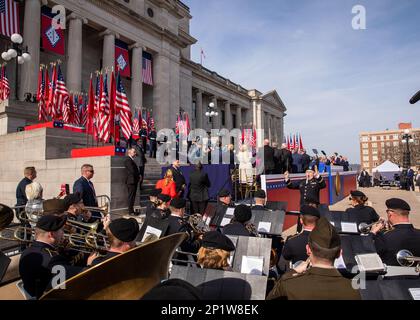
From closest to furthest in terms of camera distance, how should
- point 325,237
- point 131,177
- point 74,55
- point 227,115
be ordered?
point 325,237 → point 131,177 → point 74,55 → point 227,115

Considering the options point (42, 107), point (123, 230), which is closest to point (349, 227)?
point (123, 230)

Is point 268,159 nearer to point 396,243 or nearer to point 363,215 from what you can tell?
point 363,215

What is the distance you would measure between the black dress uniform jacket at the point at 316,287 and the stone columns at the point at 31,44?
867 inches

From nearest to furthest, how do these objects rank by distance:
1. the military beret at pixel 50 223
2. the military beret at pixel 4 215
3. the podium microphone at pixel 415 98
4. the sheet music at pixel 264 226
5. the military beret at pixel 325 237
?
the military beret at pixel 325 237, the military beret at pixel 4 215, the military beret at pixel 50 223, the podium microphone at pixel 415 98, the sheet music at pixel 264 226

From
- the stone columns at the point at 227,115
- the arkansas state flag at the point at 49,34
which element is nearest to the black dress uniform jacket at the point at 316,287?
the arkansas state flag at the point at 49,34

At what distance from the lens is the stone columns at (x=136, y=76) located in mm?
27984

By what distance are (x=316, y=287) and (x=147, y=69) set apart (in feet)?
102

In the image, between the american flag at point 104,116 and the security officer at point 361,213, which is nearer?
the security officer at point 361,213

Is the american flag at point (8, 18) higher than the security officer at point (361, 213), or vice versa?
the american flag at point (8, 18)

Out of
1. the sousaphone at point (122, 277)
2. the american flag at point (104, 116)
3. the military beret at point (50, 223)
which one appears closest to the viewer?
the sousaphone at point (122, 277)

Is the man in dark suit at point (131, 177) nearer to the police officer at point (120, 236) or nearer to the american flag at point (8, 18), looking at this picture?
the police officer at point (120, 236)

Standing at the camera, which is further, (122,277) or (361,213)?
(361,213)

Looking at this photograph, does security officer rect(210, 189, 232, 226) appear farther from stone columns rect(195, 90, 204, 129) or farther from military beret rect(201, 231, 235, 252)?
stone columns rect(195, 90, 204, 129)

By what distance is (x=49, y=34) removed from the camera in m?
21.2
